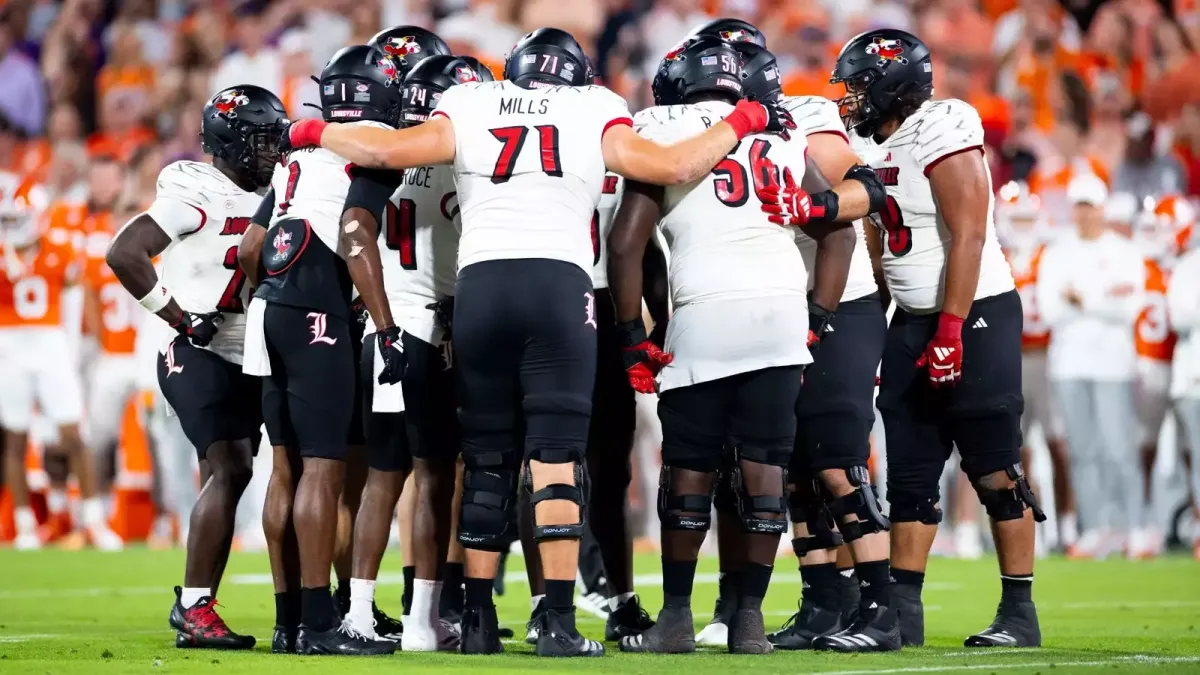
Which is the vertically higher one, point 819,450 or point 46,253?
point 46,253

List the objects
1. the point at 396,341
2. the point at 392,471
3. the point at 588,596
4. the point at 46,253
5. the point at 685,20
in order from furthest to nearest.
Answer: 1. the point at 685,20
2. the point at 46,253
3. the point at 588,596
4. the point at 392,471
5. the point at 396,341

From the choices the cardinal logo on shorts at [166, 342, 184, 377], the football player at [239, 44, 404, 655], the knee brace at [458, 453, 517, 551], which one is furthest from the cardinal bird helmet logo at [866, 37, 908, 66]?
the cardinal logo on shorts at [166, 342, 184, 377]

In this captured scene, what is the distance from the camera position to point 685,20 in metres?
17.6

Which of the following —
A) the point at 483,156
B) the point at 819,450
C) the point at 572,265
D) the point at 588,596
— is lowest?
the point at 588,596

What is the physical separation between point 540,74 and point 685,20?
1087 cm

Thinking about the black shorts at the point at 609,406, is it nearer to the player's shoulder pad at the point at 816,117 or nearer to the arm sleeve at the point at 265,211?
the player's shoulder pad at the point at 816,117

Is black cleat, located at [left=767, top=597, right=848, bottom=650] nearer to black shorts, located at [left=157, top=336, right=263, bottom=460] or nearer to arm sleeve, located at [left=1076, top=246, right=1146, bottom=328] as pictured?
black shorts, located at [left=157, top=336, right=263, bottom=460]

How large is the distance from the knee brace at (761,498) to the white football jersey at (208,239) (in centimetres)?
248

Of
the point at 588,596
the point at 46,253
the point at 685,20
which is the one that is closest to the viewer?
the point at 588,596

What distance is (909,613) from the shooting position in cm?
762

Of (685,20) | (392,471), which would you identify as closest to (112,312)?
(685,20)

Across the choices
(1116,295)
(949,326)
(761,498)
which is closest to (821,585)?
(761,498)

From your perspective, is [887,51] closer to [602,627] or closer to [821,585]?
[821,585]

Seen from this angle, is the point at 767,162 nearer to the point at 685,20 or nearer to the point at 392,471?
Answer: the point at 392,471
